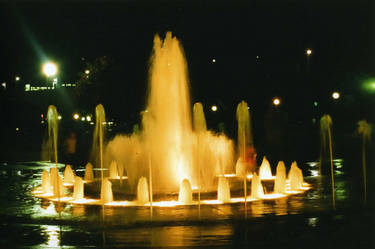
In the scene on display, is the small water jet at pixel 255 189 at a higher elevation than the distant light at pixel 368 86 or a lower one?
lower

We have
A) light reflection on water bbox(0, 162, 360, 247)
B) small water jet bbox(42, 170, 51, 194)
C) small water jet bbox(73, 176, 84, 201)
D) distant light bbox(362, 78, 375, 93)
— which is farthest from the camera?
distant light bbox(362, 78, 375, 93)

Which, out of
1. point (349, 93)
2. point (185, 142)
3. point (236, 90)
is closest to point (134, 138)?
point (185, 142)

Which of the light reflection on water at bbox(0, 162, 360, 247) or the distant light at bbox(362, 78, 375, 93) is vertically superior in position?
the distant light at bbox(362, 78, 375, 93)

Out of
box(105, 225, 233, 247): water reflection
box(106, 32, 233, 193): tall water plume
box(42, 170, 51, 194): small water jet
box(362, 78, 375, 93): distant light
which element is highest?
box(362, 78, 375, 93): distant light

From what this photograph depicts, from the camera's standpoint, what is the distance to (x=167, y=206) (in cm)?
1627

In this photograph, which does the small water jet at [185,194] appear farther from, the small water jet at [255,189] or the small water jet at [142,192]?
the small water jet at [255,189]

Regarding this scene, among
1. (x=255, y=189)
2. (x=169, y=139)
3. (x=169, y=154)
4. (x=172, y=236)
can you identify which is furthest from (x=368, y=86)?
(x=172, y=236)

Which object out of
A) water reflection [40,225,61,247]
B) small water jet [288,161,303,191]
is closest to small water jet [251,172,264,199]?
small water jet [288,161,303,191]

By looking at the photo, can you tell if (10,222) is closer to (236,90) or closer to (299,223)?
(299,223)

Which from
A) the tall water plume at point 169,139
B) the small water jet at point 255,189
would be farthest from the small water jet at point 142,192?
the small water jet at point 255,189

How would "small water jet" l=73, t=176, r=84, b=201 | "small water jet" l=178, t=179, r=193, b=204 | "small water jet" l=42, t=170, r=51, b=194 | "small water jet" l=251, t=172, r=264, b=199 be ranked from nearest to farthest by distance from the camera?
"small water jet" l=178, t=179, r=193, b=204, "small water jet" l=251, t=172, r=264, b=199, "small water jet" l=73, t=176, r=84, b=201, "small water jet" l=42, t=170, r=51, b=194

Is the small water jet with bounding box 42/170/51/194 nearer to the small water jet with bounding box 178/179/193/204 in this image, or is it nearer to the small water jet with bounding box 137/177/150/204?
the small water jet with bounding box 137/177/150/204

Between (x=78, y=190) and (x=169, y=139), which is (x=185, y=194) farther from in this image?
(x=169, y=139)

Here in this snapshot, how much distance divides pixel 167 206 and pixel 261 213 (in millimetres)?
3038
